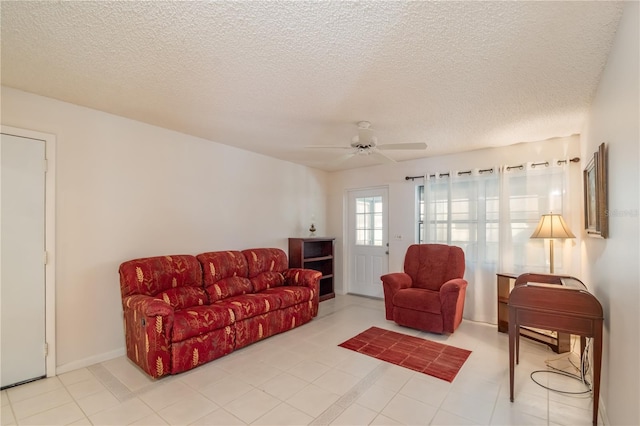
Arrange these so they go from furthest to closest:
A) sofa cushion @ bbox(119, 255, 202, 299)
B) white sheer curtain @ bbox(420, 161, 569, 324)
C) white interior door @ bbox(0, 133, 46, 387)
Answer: white sheer curtain @ bbox(420, 161, 569, 324) → sofa cushion @ bbox(119, 255, 202, 299) → white interior door @ bbox(0, 133, 46, 387)

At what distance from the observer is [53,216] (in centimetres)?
261

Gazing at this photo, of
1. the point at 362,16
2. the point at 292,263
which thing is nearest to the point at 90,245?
the point at 292,263

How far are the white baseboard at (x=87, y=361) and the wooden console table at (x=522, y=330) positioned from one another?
4.21 metres

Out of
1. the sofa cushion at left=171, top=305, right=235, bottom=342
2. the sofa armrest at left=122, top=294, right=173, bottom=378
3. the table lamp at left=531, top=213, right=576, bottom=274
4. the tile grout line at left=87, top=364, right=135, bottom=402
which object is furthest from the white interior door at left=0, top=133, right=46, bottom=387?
the table lamp at left=531, top=213, right=576, bottom=274

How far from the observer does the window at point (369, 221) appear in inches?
210

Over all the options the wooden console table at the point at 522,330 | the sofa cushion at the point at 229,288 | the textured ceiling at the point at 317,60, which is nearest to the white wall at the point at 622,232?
the textured ceiling at the point at 317,60

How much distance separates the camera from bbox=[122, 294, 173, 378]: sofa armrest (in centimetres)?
245

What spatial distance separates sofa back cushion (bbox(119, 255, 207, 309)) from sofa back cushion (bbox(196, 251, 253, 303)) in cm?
9

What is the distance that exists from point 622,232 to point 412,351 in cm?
212

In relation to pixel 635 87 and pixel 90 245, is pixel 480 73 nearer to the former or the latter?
pixel 635 87

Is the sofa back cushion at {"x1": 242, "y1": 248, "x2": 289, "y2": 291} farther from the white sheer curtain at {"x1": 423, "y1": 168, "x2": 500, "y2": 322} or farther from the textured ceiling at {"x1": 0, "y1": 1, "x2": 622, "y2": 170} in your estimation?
the white sheer curtain at {"x1": 423, "y1": 168, "x2": 500, "y2": 322}

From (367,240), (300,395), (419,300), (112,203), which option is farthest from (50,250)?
(367,240)

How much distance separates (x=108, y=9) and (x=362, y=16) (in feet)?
4.44

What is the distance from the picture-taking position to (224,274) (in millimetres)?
3547
